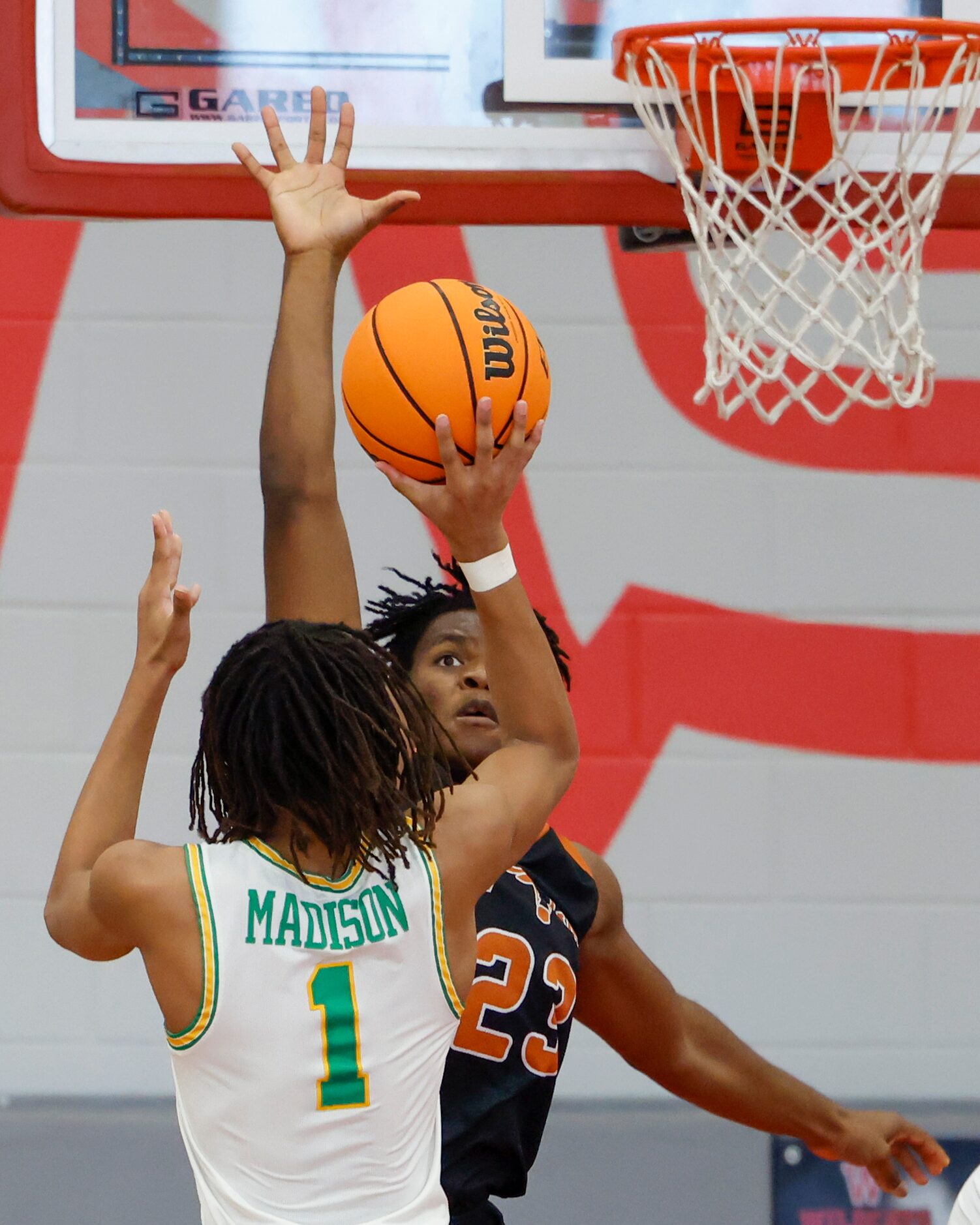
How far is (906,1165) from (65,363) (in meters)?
2.25

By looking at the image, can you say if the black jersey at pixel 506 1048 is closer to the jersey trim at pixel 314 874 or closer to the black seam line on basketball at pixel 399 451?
the jersey trim at pixel 314 874

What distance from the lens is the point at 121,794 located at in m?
1.55

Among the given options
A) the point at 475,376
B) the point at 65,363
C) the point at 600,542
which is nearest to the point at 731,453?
the point at 600,542

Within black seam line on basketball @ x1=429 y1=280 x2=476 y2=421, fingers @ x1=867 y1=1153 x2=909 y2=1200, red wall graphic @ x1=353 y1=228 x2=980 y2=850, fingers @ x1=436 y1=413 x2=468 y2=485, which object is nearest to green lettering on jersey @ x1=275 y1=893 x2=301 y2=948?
fingers @ x1=436 y1=413 x2=468 y2=485

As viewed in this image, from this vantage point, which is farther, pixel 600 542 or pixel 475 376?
pixel 600 542

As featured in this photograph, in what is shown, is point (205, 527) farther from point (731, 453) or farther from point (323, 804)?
point (323, 804)

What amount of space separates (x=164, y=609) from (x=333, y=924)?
1.21 ft

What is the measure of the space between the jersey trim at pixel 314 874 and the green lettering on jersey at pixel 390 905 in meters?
0.02

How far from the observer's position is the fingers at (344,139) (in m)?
2.02

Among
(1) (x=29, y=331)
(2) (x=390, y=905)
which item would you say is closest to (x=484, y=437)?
(2) (x=390, y=905)

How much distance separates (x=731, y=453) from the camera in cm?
341

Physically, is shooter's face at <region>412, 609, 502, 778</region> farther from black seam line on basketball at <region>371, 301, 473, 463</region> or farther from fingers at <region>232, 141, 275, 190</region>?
fingers at <region>232, 141, 275, 190</region>

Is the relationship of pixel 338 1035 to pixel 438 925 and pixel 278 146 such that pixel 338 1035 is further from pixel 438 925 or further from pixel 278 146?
pixel 278 146

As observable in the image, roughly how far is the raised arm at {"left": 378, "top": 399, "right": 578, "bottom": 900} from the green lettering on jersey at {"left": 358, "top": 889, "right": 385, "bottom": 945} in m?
0.09
